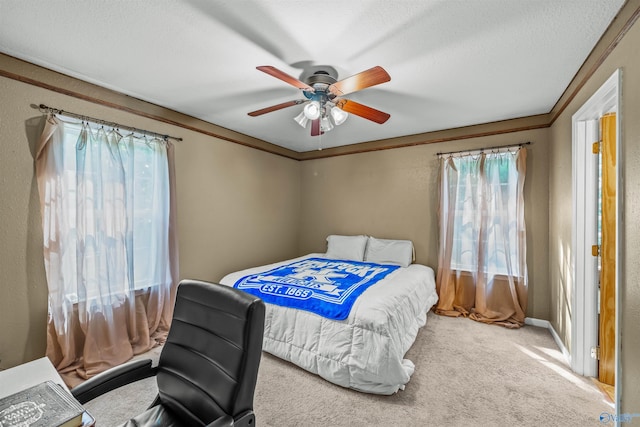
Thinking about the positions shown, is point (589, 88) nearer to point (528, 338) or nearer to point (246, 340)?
point (528, 338)

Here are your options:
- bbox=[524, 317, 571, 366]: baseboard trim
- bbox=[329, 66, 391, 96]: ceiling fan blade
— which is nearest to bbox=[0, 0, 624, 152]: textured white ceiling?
bbox=[329, 66, 391, 96]: ceiling fan blade

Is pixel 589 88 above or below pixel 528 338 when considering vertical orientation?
above

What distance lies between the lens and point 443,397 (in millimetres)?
1936

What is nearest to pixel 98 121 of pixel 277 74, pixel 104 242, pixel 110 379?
pixel 104 242

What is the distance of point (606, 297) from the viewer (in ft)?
6.65

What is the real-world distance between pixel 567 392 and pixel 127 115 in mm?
4327

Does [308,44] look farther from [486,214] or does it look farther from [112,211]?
[486,214]

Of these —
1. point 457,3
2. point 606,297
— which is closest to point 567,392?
point 606,297

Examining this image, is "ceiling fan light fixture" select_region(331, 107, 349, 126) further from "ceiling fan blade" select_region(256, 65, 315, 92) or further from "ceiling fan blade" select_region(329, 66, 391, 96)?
"ceiling fan blade" select_region(256, 65, 315, 92)

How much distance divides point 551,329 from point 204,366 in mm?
3495

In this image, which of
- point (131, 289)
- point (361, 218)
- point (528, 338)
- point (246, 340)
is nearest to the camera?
point (246, 340)

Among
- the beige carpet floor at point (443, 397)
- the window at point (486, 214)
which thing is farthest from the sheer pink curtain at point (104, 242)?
the window at point (486, 214)

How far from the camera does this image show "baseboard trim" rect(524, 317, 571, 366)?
2.39 m

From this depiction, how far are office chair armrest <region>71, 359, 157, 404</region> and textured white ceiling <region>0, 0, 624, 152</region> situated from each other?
5.98 feet
